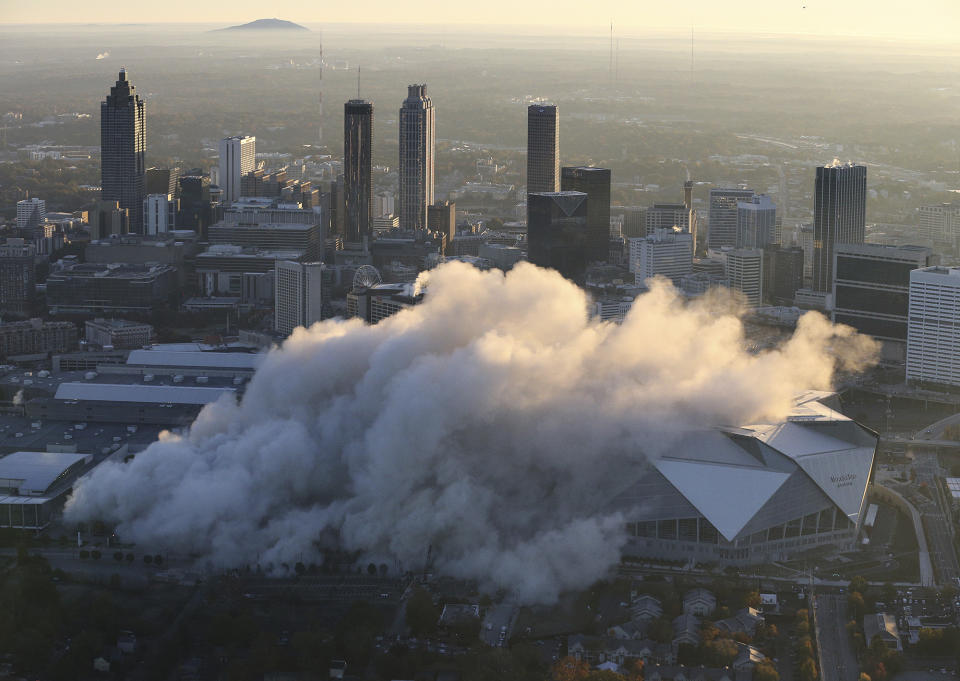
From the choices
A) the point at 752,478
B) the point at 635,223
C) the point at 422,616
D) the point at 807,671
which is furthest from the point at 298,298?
the point at 807,671

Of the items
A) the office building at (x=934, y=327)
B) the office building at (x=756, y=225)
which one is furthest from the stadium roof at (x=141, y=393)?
the office building at (x=756, y=225)

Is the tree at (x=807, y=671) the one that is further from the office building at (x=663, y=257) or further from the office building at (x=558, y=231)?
the office building at (x=663, y=257)

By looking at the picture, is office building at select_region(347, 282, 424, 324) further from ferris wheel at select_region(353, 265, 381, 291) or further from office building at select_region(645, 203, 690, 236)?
office building at select_region(645, 203, 690, 236)

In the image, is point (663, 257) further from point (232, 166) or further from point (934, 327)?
point (232, 166)

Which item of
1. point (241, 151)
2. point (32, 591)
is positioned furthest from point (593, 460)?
point (241, 151)

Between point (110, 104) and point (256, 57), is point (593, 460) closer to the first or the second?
point (110, 104)
